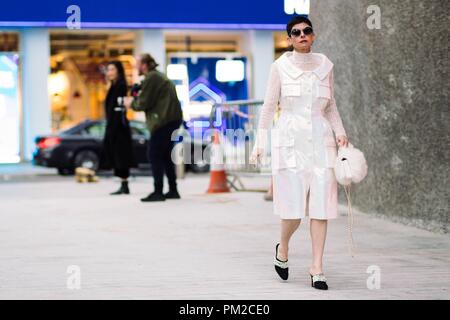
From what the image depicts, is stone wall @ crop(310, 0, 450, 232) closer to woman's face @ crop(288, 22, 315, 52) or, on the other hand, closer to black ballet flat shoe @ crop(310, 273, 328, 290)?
woman's face @ crop(288, 22, 315, 52)

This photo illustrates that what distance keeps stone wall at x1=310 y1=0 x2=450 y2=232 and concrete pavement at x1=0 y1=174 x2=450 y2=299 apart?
333 mm

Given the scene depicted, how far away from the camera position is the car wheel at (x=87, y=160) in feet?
76.1

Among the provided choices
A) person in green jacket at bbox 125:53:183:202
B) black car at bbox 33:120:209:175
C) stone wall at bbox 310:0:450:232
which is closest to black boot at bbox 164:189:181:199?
person in green jacket at bbox 125:53:183:202

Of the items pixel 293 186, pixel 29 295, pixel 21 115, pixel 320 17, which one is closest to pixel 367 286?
pixel 293 186

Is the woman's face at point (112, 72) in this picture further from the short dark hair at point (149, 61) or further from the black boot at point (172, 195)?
the black boot at point (172, 195)

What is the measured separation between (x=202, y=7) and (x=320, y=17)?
14518 millimetres

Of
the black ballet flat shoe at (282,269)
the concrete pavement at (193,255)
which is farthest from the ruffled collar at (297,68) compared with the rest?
the concrete pavement at (193,255)

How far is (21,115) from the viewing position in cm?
2944

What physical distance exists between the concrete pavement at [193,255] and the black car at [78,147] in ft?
30.1

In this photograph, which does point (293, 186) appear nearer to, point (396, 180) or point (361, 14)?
point (396, 180)

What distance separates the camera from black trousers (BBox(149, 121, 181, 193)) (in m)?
14.2

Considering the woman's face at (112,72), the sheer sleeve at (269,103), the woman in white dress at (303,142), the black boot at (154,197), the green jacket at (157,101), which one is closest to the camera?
the woman in white dress at (303,142)

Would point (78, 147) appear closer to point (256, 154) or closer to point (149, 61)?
point (149, 61)

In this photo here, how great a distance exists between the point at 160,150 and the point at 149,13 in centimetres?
1382
